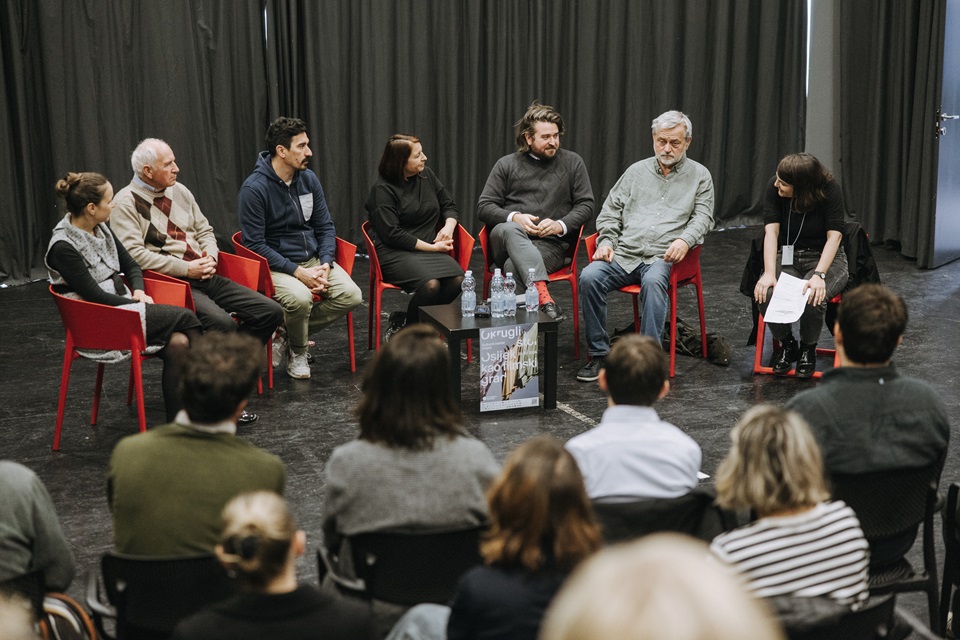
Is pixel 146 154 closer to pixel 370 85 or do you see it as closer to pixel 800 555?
pixel 370 85

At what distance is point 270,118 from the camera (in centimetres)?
770

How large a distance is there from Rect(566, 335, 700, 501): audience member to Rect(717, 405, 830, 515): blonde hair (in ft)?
0.91

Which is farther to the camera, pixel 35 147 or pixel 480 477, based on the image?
pixel 35 147

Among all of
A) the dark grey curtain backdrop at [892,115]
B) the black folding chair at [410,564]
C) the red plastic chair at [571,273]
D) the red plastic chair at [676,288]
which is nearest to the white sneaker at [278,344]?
the red plastic chair at [571,273]

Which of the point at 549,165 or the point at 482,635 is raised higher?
the point at 549,165

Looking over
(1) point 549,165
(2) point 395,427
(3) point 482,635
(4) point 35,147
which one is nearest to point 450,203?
(1) point 549,165

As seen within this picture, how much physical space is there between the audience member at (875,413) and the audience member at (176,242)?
2.86 metres

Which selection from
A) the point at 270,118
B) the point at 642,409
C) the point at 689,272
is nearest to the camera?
the point at 642,409

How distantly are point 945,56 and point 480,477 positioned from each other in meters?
6.14

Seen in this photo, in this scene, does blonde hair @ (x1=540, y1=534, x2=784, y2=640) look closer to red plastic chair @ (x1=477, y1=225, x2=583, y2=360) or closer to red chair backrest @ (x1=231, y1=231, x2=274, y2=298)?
red chair backrest @ (x1=231, y1=231, x2=274, y2=298)

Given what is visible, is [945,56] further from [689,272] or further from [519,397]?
[519,397]

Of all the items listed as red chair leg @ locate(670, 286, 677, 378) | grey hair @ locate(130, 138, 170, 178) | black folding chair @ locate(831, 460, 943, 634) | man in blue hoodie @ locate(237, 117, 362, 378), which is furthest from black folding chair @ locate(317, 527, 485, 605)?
red chair leg @ locate(670, 286, 677, 378)

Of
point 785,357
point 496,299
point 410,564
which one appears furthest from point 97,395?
point 785,357

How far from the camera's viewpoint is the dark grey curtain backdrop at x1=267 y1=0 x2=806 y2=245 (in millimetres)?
7809
